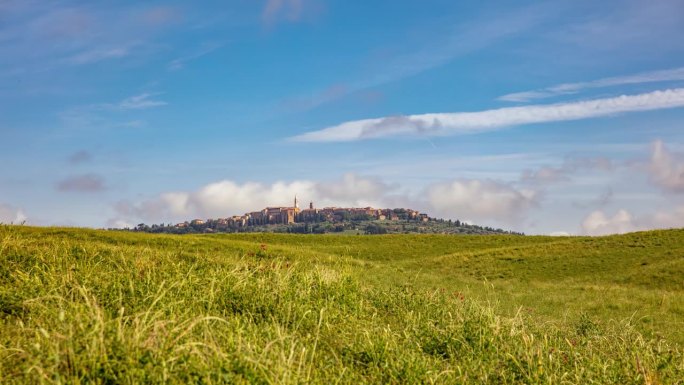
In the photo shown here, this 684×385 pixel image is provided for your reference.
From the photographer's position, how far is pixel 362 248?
177ft

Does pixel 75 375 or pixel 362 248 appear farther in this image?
pixel 362 248

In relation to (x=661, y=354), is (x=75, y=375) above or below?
above

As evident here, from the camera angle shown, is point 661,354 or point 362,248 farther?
point 362,248

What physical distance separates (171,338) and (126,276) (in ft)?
16.7

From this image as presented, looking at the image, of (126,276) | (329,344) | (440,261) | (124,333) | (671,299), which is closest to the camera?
(124,333)

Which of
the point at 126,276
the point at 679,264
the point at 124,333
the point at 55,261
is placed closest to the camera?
the point at 124,333

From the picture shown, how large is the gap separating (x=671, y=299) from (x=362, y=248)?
30.8 m

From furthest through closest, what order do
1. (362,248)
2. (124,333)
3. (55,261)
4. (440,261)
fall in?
(362,248) < (440,261) < (55,261) < (124,333)

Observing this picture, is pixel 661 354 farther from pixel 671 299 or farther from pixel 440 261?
pixel 440 261

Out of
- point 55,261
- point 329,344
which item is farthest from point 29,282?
point 329,344

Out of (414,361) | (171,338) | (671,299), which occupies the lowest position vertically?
(671,299)

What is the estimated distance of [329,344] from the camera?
9.81 meters

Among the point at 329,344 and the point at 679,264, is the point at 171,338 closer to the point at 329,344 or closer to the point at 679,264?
the point at 329,344

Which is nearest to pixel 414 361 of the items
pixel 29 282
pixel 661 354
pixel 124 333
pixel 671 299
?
pixel 124 333
